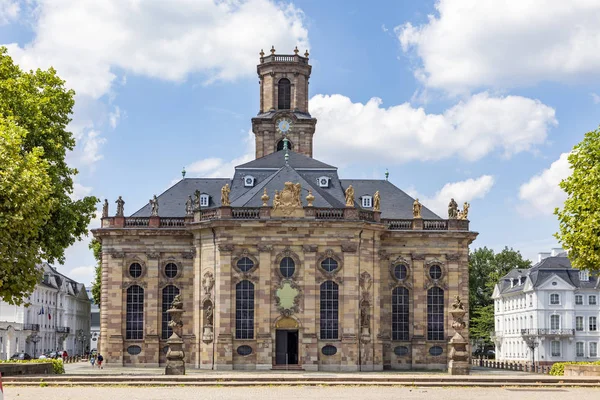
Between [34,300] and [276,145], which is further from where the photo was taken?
[34,300]

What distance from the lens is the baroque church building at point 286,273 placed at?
61.8m

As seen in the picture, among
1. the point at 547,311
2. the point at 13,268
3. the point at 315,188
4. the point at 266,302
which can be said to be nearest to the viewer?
the point at 13,268

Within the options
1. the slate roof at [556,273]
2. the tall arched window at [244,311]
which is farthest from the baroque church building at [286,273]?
the slate roof at [556,273]

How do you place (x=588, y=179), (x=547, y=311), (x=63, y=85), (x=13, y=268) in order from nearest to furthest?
(x=13, y=268) < (x=588, y=179) < (x=63, y=85) < (x=547, y=311)

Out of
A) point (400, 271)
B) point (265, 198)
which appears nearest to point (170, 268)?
point (265, 198)

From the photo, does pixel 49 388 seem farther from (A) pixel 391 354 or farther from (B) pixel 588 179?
(A) pixel 391 354

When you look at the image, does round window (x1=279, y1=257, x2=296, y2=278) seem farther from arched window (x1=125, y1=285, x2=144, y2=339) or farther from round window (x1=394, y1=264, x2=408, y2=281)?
arched window (x1=125, y1=285, x2=144, y2=339)

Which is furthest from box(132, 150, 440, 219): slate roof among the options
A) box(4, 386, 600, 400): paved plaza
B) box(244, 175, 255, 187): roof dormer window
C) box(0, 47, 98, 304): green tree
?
box(4, 386, 600, 400): paved plaza

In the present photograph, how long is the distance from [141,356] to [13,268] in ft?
104

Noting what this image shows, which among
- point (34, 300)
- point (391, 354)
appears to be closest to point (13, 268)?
point (391, 354)

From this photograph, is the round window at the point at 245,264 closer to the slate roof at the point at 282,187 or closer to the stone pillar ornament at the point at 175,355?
the slate roof at the point at 282,187

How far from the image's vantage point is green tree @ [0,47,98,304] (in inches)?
1419

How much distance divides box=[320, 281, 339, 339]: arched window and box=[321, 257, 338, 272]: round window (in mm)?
849

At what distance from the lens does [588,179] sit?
4191cm
